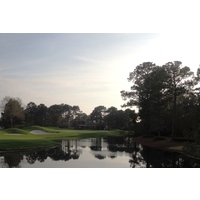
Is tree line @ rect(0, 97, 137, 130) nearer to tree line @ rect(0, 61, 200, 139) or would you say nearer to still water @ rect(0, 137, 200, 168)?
tree line @ rect(0, 61, 200, 139)

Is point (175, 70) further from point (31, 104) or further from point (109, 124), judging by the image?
point (31, 104)

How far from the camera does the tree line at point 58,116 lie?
→ 81519 mm

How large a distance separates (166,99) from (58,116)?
7607cm

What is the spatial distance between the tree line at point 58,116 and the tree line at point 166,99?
26.3m

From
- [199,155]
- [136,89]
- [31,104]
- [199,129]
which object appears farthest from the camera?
[31,104]

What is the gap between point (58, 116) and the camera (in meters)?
105

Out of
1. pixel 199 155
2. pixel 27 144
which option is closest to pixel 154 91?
pixel 199 155

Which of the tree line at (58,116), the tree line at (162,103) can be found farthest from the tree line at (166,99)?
the tree line at (58,116)

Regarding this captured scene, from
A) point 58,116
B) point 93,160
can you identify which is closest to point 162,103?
point 93,160

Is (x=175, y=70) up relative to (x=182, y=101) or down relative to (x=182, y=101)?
up

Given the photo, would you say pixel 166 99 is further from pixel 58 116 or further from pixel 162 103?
pixel 58 116

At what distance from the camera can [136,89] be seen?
157 ft

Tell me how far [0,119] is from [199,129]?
79930 mm

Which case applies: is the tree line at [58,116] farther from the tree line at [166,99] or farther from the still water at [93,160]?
the still water at [93,160]
